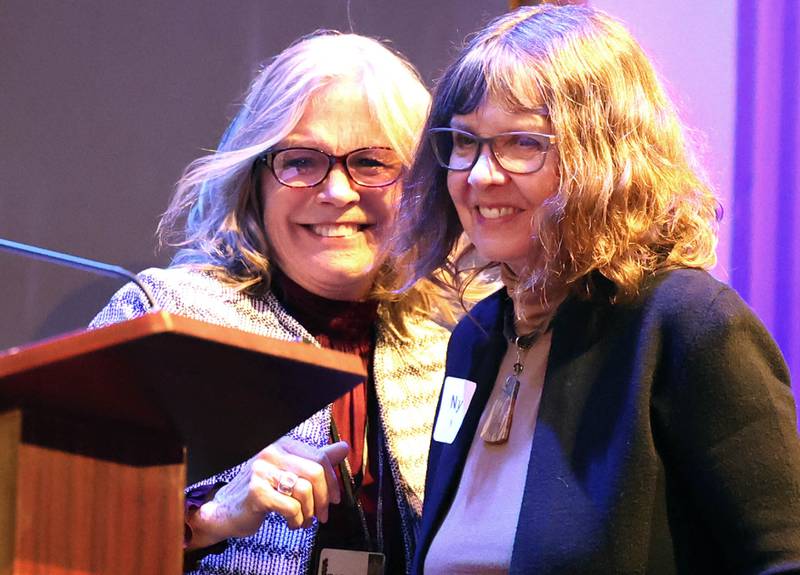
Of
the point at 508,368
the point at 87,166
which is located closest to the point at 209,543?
the point at 508,368

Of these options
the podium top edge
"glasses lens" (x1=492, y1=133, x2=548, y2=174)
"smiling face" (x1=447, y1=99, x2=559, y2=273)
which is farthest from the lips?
the podium top edge

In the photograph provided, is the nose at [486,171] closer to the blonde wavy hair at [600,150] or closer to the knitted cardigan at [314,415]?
the blonde wavy hair at [600,150]

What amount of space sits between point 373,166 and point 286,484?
2.55ft

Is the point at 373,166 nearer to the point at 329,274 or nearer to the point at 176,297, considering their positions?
the point at 329,274

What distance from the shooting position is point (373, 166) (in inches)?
85.7

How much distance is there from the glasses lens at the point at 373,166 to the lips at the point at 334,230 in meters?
0.10

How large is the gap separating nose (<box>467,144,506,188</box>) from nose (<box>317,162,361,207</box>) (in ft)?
2.17

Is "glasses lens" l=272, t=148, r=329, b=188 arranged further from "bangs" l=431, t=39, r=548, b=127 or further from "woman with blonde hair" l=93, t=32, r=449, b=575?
"bangs" l=431, t=39, r=548, b=127

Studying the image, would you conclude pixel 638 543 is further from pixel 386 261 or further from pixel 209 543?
pixel 386 261

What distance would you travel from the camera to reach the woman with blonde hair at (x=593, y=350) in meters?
1.24

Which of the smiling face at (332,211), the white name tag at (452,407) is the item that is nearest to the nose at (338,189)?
the smiling face at (332,211)

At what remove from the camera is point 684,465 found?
1.27 metres

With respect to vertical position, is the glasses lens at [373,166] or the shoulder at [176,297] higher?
the glasses lens at [373,166]

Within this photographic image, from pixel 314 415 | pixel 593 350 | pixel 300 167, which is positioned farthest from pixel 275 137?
pixel 593 350
